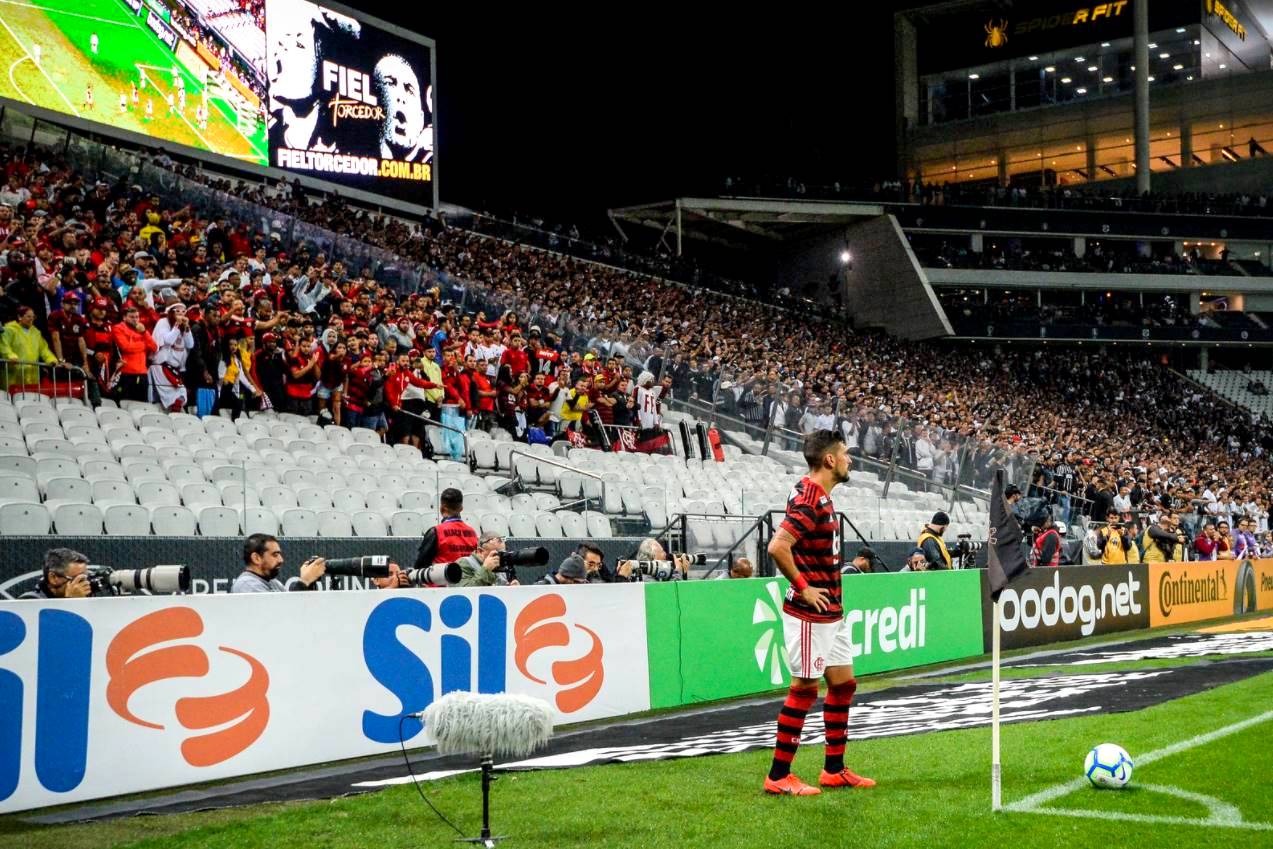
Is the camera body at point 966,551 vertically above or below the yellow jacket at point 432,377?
below

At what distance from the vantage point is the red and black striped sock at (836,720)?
6719 mm

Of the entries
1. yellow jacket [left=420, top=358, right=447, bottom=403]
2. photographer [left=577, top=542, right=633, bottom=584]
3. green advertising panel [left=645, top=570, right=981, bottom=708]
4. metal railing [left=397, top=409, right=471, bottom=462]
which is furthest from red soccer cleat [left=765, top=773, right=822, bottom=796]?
yellow jacket [left=420, top=358, right=447, bottom=403]

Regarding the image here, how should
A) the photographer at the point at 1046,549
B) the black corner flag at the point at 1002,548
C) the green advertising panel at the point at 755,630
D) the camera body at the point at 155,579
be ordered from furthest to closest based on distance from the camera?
the photographer at the point at 1046,549 → the green advertising panel at the point at 755,630 → the camera body at the point at 155,579 → the black corner flag at the point at 1002,548

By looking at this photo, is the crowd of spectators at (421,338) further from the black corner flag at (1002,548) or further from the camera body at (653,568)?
the black corner flag at (1002,548)

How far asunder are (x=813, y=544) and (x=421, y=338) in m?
12.4

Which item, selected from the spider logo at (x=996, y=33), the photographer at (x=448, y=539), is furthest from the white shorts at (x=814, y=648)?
the spider logo at (x=996, y=33)

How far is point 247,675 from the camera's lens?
780 cm

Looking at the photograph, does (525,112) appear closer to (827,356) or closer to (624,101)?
(624,101)

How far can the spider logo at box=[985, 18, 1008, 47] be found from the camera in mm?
62688

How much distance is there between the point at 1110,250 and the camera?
5675 cm

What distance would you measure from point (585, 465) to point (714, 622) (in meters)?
6.73

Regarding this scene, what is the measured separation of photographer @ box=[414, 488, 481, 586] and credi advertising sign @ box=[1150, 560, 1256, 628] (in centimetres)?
1547

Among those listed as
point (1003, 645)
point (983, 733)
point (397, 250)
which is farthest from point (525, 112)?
point (983, 733)

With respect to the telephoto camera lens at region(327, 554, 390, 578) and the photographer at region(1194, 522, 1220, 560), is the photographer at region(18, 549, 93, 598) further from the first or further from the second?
the photographer at region(1194, 522, 1220, 560)
